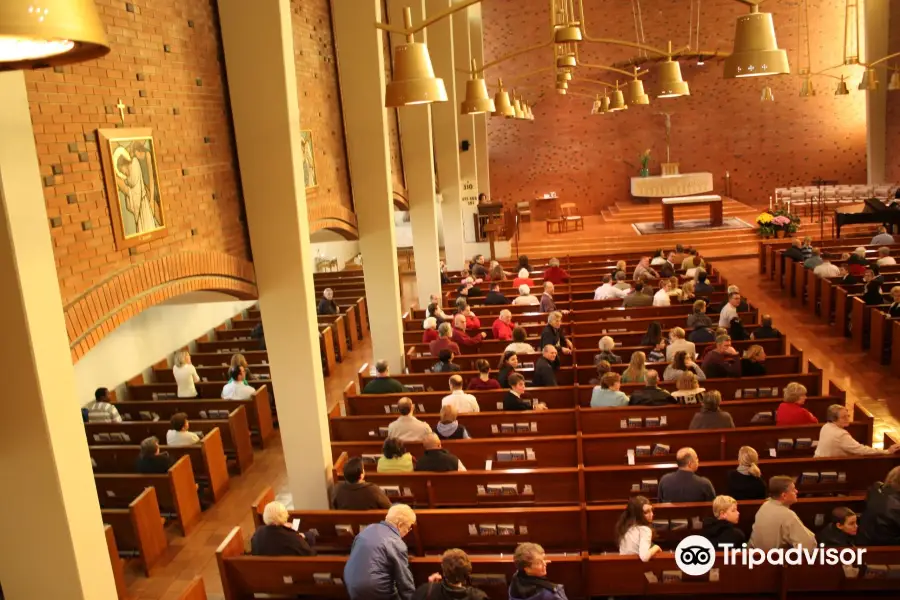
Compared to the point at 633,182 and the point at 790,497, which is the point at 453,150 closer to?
the point at 633,182

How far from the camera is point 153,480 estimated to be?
709 cm

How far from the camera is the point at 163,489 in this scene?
7.11 metres

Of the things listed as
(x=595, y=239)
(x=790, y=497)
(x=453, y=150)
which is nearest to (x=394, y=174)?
(x=453, y=150)

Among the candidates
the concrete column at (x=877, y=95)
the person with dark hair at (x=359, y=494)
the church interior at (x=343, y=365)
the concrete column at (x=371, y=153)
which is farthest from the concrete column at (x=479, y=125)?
the person with dark hair at (x=359, y=494)

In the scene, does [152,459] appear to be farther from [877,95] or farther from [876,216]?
[877,95]

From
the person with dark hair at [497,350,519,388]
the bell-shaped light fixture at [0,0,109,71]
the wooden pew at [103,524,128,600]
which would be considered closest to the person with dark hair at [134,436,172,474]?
the wooden pew at [103,524,128,600]

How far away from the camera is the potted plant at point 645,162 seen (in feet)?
70.3

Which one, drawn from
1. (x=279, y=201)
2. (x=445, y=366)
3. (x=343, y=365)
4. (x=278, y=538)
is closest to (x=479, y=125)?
(x=343, y=365)

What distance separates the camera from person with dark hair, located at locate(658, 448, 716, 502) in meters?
5.31

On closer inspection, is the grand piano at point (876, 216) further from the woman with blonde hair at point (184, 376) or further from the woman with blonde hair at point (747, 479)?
the woman with blonde hair at point (184, 376)

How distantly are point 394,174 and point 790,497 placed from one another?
1046 cm

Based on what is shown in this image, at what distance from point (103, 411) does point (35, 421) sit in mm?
5275

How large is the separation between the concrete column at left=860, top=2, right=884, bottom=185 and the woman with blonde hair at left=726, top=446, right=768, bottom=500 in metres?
18.2

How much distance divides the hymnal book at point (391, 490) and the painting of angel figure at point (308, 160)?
4260 millimetres
